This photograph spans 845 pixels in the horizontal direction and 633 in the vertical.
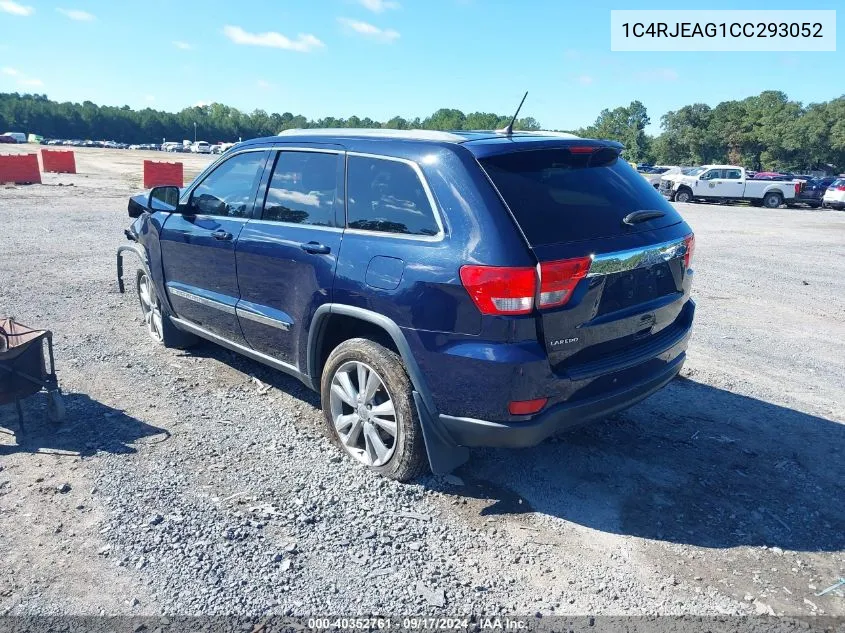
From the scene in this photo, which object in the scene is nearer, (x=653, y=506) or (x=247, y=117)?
(x=653, y=506)

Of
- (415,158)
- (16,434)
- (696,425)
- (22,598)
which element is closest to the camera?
(22,598)

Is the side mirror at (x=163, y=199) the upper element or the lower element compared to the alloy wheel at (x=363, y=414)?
upper

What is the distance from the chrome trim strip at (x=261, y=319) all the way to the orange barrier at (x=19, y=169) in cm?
2233

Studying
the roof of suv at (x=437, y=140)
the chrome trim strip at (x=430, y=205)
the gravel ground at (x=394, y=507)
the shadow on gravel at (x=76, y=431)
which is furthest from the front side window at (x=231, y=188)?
the shadow on gravel at (x=76, y=431)

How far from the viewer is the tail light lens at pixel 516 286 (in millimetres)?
2992

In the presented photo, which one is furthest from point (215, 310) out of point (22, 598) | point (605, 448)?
point (605, 448)

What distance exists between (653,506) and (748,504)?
1.74 ft

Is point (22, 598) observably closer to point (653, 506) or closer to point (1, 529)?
point (1, 529)

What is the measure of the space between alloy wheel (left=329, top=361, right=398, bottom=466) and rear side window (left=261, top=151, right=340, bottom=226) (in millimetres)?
912

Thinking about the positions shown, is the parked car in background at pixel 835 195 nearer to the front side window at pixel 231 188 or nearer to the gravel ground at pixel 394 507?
the gravel ground at pixel 394 507

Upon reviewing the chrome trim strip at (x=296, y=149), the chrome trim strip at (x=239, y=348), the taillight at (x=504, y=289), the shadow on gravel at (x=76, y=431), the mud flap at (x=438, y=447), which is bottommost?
the shadow on gravel at (x=76, y=431)

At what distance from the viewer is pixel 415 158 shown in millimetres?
3496

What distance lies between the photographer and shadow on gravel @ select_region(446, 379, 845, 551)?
3381 millimetres

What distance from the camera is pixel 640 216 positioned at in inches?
140
